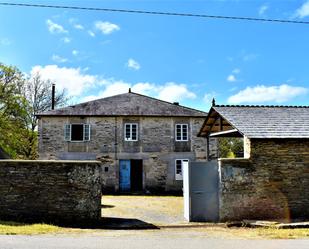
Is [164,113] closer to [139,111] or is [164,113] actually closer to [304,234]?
[139,111]

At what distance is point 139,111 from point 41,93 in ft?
57.1

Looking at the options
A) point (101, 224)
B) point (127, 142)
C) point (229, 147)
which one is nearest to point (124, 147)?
point (127, 142)

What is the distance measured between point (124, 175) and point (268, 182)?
15.0m

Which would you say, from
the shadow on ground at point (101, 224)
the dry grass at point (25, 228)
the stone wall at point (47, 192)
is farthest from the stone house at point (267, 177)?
the dry grass at point (25, 228)

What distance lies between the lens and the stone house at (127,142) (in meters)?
26.8

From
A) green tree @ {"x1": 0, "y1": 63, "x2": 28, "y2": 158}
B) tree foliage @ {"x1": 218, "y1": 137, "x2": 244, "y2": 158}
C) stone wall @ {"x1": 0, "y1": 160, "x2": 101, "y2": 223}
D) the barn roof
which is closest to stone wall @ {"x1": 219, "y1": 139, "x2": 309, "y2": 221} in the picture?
the barn roof

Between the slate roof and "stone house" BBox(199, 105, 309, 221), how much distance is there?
44.6 feet

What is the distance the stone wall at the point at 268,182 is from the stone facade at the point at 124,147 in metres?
13.9

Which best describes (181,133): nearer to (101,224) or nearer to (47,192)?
(101,224)

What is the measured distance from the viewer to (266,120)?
14852mm

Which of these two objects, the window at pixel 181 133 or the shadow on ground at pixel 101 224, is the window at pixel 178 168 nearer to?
the window at pixel 181 133

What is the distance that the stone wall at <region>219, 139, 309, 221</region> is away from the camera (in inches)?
521

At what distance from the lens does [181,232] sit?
11.3 m

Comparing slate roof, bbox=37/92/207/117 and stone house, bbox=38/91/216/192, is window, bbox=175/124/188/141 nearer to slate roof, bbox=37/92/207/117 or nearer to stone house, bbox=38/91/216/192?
stone house, bbox=38/91/216/192
